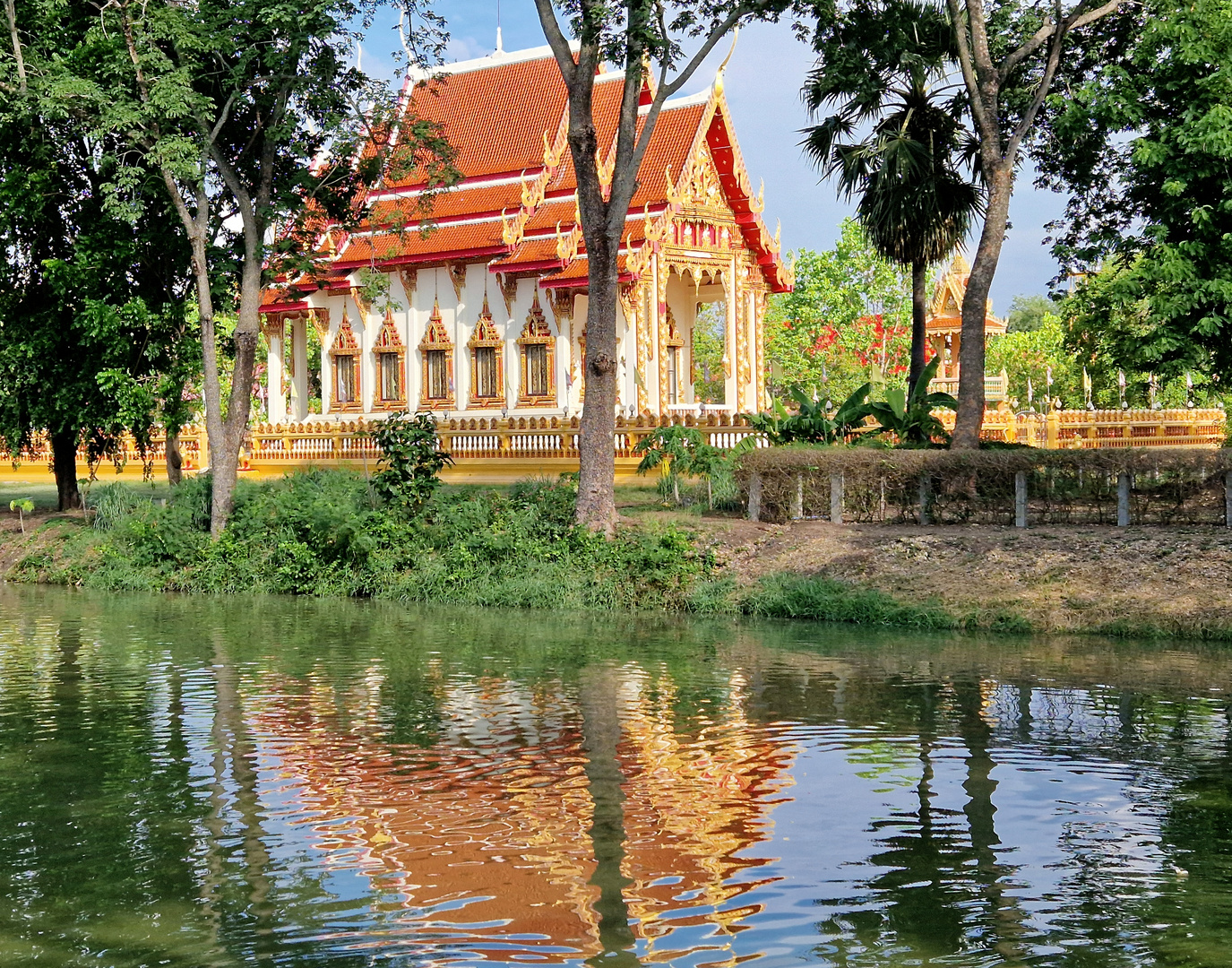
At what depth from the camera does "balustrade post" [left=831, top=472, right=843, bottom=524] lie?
18.8 m

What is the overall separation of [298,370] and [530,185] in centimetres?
854

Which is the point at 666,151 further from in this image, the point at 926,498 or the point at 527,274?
the point at 926,498

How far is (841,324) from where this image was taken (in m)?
50.2

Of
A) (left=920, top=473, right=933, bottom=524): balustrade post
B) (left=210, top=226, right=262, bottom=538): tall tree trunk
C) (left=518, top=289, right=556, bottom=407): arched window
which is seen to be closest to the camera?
(left=920, top=473, right=933, bottom=524): balustrade post

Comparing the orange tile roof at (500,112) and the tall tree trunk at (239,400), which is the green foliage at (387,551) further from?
the orange tile roof at (500,112)

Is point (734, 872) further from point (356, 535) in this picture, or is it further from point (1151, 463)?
point (356, 535)

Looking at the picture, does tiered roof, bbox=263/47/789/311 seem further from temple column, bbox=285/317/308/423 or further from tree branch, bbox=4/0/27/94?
tree branch, bbox=4/0/27/94

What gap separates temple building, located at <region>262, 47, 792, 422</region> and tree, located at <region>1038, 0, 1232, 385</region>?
10.4m

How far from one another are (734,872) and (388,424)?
15.8 meters

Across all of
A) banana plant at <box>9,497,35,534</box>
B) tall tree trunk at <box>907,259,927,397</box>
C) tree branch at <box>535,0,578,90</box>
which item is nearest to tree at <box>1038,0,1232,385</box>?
tall tree trunk at <box>907,259,927,397</box>

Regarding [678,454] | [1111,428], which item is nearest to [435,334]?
[678,454]

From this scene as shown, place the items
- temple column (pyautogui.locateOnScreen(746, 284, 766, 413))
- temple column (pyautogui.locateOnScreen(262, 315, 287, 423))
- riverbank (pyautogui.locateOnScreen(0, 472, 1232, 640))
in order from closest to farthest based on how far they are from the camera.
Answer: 1. riverbank (pyautogui.locateOnScreen(0, 472, 1232, 640))
2. temple column (pyautogui.locateOnScreen(746, 284, 766, 413))
3. temple column (pyautogui.locateOnScreen(262, 315, 287, 423))

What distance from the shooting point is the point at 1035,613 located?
15117mm

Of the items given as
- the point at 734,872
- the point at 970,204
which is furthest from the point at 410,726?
the point at 970,204
